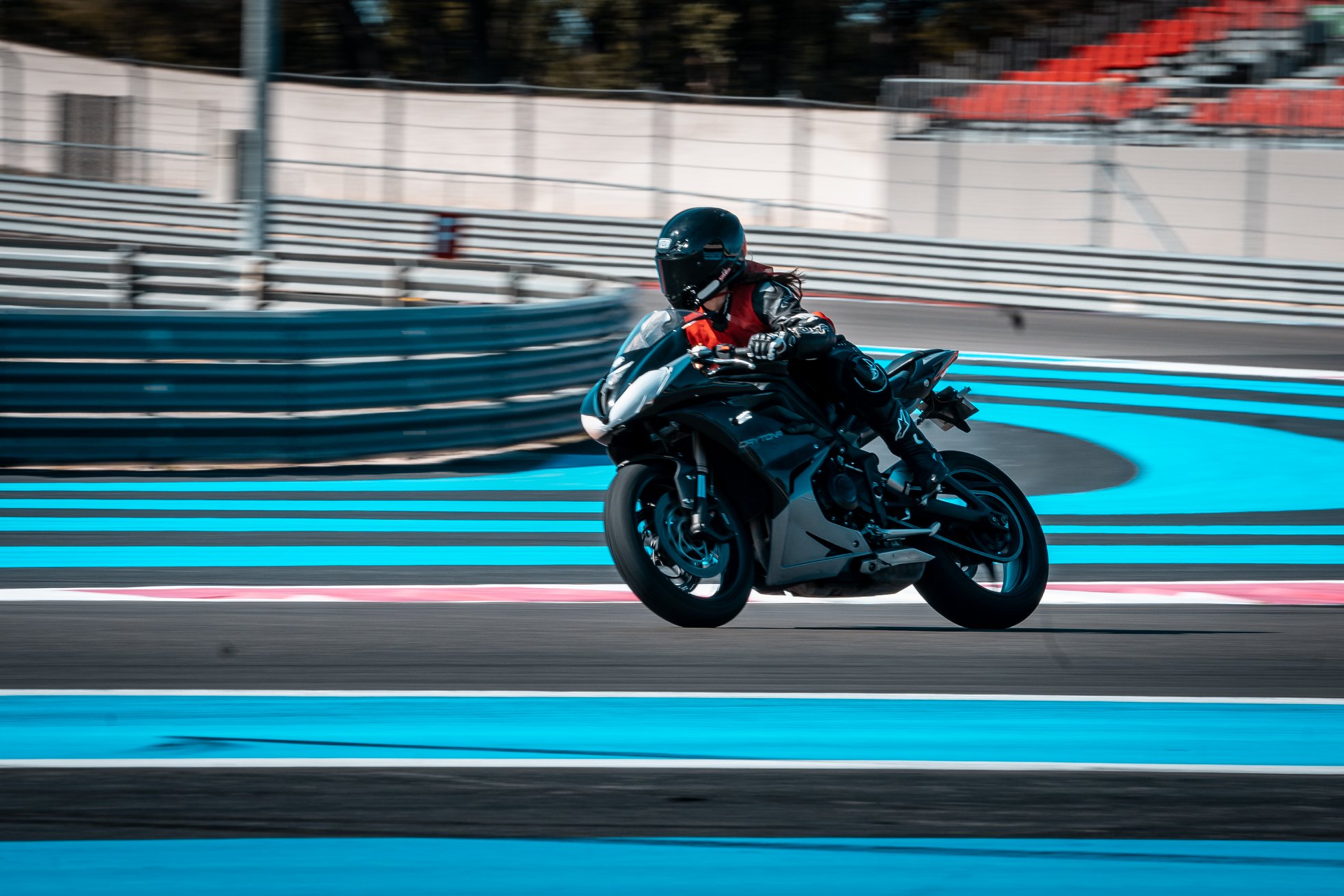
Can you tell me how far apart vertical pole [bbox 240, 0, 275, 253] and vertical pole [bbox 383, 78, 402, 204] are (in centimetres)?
1674

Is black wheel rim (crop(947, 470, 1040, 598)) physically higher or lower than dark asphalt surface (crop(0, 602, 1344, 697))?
higher

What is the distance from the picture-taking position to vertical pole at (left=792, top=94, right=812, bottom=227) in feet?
97.3

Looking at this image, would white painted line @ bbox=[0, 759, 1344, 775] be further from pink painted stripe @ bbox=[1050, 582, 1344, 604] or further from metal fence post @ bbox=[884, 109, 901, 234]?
metal fence post @ bbox=[884, 109, 901, 234]

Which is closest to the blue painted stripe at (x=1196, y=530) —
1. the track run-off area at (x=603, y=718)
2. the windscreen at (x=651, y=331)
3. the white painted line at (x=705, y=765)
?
the track run-off area at (x=603, y=718)

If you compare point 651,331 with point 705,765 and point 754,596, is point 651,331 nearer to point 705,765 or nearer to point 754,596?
point 754,596

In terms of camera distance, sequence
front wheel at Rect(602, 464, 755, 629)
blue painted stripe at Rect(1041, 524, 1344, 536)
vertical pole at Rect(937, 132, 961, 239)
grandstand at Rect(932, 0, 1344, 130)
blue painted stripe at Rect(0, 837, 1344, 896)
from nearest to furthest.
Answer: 1. blue painted stripe at Rect(0, 837, 1344, 896)
2. front wheel at Rect(602, 464, 755, 629)
3. blue painted stripe at Rect(1041, 524, 1344, 536)
4. grandstand at Rect(932, 0, 1344, 130)
5. vertical pole at Rect(937, 132, 961, 239)

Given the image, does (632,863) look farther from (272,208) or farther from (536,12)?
(536,12)

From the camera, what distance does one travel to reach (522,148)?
31.2 metres

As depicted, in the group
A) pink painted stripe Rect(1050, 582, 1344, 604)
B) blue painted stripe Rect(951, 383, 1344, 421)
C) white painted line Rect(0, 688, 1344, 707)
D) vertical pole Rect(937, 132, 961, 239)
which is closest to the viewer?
white painted line Rect(0, 688, 1344, 707)

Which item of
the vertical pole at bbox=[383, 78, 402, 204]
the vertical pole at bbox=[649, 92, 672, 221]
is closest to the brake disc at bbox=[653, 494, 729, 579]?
the vertical pole at bbox=[649, 92, 672, 221]

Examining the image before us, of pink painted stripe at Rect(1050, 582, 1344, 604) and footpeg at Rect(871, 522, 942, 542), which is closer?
footpeg at Rect(871, 522, 942, 542)

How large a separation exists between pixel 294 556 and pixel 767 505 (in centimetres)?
306

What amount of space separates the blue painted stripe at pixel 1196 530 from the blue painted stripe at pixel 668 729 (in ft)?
14.0

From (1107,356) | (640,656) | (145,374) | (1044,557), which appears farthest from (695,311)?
(1107,356)
